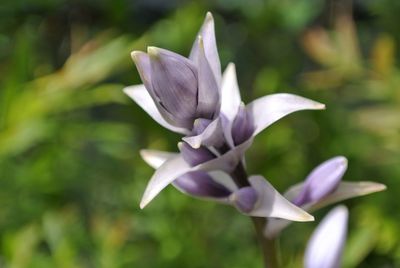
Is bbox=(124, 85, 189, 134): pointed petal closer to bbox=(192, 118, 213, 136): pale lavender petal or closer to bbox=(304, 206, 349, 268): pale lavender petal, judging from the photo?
bbox=(192, 118, 213, 136): pale lavender petal

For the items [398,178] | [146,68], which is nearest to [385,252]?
[398,178]

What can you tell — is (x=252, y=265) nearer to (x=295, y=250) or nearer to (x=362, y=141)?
(x=295, y=250)

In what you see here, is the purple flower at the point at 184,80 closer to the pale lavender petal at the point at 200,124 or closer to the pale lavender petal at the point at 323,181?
the pale lavender petal at the point at 200,124

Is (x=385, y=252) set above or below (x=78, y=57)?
below

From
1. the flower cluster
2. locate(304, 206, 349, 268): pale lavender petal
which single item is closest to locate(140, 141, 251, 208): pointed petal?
the flower cluster

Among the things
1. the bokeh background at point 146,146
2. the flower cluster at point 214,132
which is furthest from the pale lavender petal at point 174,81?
the bokeh background at point 146,146

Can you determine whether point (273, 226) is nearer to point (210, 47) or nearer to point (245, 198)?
point (245, 198)
